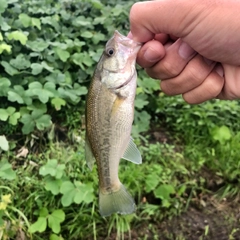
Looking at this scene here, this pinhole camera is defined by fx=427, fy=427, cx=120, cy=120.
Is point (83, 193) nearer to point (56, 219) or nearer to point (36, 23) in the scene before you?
point (56, 219)

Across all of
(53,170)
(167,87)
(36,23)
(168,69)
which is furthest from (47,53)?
(168,69)

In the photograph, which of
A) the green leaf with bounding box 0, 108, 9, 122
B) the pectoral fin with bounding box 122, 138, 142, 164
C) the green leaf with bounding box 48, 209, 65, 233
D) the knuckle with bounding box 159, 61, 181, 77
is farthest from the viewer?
the green leaf with bounding box 0, 108, 9, 122

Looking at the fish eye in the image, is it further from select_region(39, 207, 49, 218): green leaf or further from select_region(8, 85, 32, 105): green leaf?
select_region(8, 85, 32, 105): green leaf

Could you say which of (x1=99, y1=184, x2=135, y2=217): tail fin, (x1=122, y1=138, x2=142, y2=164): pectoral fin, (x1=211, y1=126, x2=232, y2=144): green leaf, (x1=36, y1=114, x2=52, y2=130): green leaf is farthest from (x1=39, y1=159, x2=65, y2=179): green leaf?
(x1=211, y1=126, x2=232, y2=144): green leaf

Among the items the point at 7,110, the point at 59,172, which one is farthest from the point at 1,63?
the point at 59,172

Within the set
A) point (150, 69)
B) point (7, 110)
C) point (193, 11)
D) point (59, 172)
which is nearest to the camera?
point (193, 11)

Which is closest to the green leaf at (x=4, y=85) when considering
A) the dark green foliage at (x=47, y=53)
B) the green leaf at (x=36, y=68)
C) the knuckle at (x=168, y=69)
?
the dark green foliage at (x=47, y=53)

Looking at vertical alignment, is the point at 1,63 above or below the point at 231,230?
above

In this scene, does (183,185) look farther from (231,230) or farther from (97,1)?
(97,1)
